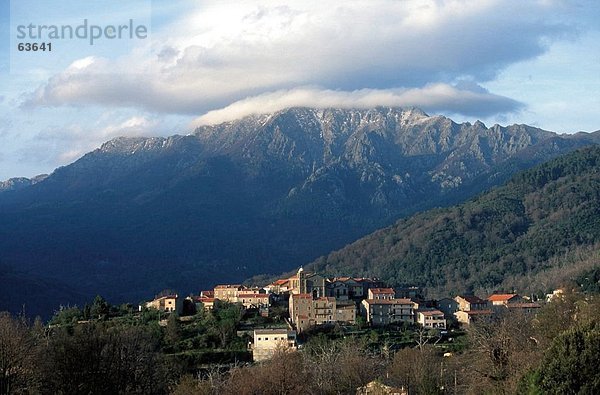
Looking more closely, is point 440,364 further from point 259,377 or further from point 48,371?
point 48,371

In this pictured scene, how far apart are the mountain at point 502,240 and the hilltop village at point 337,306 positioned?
30305mm

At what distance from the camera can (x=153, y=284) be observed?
180 meters

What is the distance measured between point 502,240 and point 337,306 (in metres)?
77.4

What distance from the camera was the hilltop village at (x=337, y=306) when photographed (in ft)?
233

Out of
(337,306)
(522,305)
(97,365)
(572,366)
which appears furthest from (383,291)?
(572,366)

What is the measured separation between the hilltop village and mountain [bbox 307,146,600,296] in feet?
99.4

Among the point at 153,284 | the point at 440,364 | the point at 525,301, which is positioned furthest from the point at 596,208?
the point at 440,364

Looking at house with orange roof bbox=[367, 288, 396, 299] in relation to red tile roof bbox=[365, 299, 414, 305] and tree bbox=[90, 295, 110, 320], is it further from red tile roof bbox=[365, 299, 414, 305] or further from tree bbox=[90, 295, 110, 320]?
tree bbox=[90, 295, 110, 320]

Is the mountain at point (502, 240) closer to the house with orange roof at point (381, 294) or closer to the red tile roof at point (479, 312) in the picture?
the red tile roof at point (479, 312)

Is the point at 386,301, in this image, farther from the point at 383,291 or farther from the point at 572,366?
the point at 572,366

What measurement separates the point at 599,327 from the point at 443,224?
123m

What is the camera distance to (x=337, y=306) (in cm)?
7356

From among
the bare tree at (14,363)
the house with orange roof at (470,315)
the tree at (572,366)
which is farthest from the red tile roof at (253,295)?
the tree at (572,366)

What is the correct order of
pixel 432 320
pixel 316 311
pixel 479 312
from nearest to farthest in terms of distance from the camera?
1. pixel 316 311
2. pixel 432 320
3. pixel 479 312
